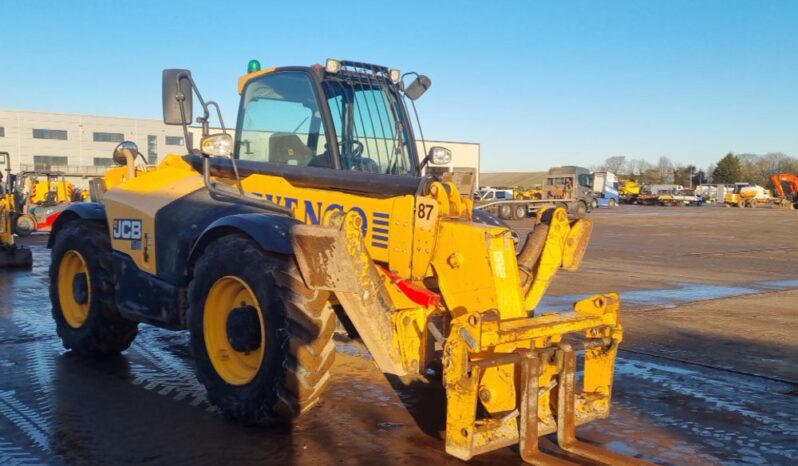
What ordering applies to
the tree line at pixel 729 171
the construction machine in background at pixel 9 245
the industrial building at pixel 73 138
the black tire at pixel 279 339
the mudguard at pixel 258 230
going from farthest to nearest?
the tree line at pixel 729 171 < the industrial building at pixel 73 138 < the construction machine in background at pixel 9 245 < the mudguard at pixel 258 230 < the black tire at pixel 279 339

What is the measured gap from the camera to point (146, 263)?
5.73m

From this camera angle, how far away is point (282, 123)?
571 centimetres

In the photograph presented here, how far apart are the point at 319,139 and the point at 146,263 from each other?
167 centimetres

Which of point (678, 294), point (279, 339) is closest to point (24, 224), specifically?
point (678, 294)

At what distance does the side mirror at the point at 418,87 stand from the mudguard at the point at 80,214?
291cm

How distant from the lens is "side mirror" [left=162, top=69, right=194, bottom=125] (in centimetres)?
537

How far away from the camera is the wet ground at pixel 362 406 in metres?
4.37

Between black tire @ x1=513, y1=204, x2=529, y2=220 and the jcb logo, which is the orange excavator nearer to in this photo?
black tire @ x1=513, y1=204, x2=529, y2=220

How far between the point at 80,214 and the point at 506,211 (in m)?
31.6

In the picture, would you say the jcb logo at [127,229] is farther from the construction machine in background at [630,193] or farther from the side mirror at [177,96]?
the construction machine in background at [630,193]

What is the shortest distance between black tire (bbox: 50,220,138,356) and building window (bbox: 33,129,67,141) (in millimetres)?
59083

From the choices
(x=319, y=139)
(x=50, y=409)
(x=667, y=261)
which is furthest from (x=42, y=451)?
(x=667, y=261)

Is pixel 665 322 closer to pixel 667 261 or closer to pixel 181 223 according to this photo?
pixel 181 223

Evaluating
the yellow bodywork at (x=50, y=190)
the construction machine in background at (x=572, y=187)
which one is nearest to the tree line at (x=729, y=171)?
the construction machine in background at (x=572, y=187)
